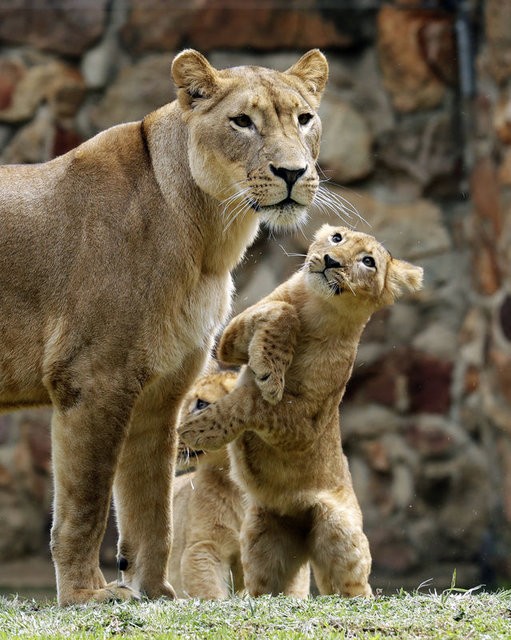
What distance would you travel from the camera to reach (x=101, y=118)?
25.3 feet

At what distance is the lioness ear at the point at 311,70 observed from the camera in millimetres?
5168

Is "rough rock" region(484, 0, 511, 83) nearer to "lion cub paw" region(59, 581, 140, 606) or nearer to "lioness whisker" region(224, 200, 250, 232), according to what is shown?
"lioness whisker" region(224, 200, 250, 232)

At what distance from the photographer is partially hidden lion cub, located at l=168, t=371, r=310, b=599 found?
19.1 feet

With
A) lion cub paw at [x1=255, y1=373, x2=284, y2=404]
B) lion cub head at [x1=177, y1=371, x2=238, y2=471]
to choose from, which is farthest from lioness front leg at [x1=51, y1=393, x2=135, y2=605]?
lion cub head at [x1=177, y1=371, x2=238, y2=471]

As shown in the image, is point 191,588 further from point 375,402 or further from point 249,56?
point 249,56

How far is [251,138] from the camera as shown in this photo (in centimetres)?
474

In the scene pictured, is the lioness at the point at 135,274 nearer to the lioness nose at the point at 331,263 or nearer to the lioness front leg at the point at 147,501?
the lioness front leg at the point at 147,501

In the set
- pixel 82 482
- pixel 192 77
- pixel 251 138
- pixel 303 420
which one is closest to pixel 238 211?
pixel 251 138

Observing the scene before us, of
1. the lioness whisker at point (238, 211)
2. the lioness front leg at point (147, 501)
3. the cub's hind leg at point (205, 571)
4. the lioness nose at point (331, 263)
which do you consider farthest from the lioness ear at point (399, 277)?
the cub's hind leg at point (205, 571)

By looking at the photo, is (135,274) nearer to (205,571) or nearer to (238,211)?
(238,211)

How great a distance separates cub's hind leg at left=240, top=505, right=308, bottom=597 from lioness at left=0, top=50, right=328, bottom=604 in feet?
1.09

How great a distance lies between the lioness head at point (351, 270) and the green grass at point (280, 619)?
123 cm

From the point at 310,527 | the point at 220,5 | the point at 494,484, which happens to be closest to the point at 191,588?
the point at 310,527

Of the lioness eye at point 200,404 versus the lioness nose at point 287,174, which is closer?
the lioness nose at point 287,174
